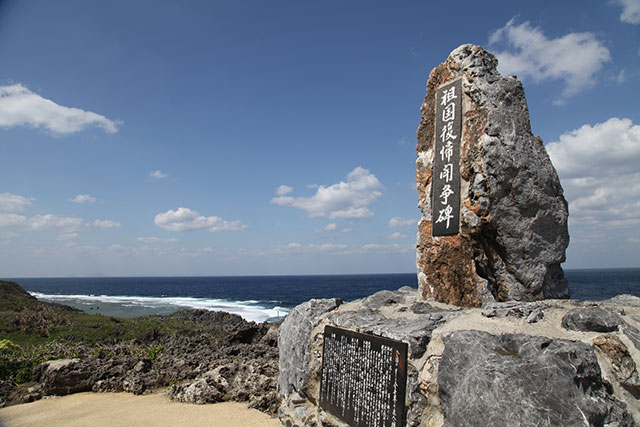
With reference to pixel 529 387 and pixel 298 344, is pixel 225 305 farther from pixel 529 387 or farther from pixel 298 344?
pixel 529 387

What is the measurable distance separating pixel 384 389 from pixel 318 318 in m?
1.64

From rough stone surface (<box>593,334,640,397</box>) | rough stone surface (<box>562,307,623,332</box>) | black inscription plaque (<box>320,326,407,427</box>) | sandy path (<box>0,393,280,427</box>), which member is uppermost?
rough stone surface (<box>562,307,623,332</box>)

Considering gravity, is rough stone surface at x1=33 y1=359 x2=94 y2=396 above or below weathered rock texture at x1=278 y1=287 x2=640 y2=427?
below

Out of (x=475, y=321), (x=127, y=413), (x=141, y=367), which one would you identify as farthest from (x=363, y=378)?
(x=141, y=367)

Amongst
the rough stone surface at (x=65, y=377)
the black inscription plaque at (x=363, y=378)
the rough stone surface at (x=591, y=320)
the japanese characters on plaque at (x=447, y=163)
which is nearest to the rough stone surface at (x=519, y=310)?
the rough stone surface at (x=591, y=320)

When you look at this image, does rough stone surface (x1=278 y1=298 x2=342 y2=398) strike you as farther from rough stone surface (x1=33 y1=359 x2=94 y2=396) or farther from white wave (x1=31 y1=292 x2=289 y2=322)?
white wave (x1=31 y1=292 x2=289 y2=322)

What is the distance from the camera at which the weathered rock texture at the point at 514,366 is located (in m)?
2.58

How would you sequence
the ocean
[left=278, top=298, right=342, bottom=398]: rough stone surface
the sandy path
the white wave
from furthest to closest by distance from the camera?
the ocean, the white wave, the sandy path, [left=278, top=298, right=342, bottom=398]: rough stone surface

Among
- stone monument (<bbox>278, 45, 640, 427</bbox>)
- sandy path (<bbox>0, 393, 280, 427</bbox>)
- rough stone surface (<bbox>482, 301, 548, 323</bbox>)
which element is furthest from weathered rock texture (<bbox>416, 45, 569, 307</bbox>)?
sandy path (<bbox>0, 393, 280, 427</bbox>)

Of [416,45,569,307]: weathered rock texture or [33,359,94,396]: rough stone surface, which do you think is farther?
[33,359,94,396]: rough stone surface

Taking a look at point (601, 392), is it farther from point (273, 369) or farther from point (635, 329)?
point (273, 369)

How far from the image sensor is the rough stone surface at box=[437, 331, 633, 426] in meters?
2.53

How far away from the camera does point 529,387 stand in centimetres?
262

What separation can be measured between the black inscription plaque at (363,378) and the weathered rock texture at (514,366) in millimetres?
101
